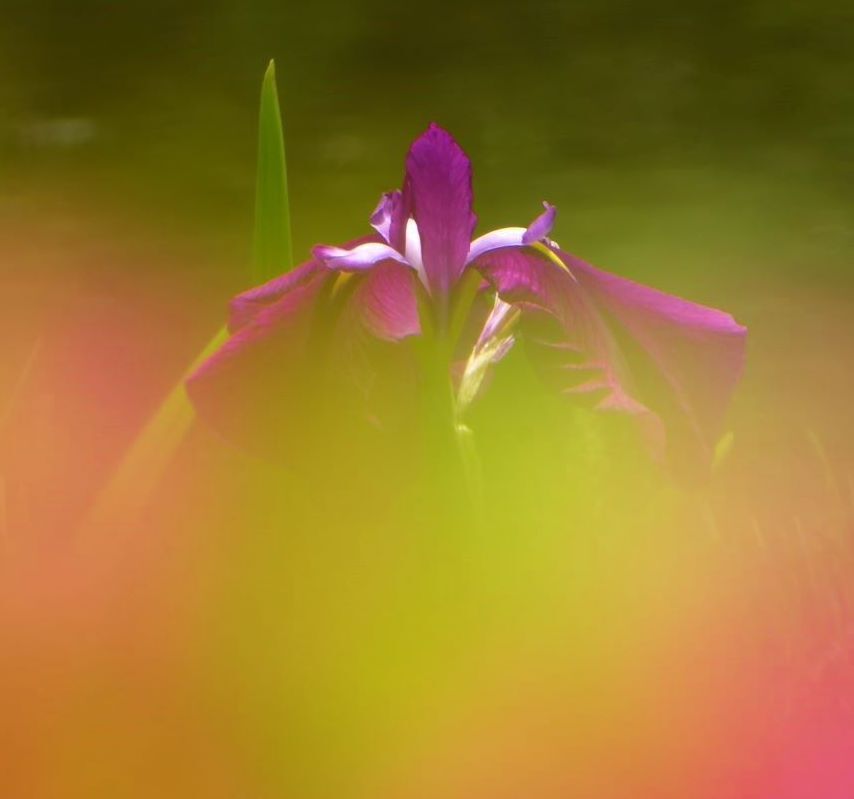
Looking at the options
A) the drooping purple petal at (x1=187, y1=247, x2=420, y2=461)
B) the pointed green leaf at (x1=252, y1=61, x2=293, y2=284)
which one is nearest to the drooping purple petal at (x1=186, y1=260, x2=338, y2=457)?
the drooping purple petal at (x1=187, y1=247, x2=420, y2=461)

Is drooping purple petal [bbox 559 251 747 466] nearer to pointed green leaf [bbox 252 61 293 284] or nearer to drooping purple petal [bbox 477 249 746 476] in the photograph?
drooping purple petal [bbox 477 249 746 476]

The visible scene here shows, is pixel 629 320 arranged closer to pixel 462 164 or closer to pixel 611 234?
pixel 462 164

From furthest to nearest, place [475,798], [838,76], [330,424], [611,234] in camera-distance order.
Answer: [838,76] → [611,234] → [330,424] → [475,798]

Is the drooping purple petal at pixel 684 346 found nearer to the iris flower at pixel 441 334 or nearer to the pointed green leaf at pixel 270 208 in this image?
the iris flower at pixel 441 334

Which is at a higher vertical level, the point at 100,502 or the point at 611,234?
the point at 611,234

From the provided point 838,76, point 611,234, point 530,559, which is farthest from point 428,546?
point 838,76

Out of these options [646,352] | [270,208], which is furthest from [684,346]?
[270,208]

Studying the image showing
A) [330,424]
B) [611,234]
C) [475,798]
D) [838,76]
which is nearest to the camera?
[475,798]

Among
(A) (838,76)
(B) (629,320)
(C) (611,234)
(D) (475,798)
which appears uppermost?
(A) (838,76)
